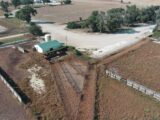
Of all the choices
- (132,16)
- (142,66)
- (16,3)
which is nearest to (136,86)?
(142,66)

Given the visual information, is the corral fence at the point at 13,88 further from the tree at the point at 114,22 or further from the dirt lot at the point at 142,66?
the tree at the point at 114,22

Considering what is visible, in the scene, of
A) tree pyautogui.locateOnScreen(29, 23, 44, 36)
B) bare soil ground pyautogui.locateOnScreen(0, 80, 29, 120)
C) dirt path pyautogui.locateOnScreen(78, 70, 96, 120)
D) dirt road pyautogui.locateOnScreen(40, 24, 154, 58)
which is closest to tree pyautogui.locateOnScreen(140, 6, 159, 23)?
dirt road pyautogui.locateOnScreen(40, 24, 154, 58)

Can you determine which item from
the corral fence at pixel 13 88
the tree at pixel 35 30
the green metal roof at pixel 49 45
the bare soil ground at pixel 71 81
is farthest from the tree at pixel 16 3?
the corral fence at pixel 13 88

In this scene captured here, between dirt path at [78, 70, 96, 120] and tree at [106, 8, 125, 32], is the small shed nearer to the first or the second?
dirt path at [78, 70, 96, 120]

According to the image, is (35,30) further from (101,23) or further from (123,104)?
(123,104)

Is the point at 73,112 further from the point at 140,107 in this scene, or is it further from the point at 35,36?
the point at 35,36

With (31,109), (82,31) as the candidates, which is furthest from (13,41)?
(31,109)
